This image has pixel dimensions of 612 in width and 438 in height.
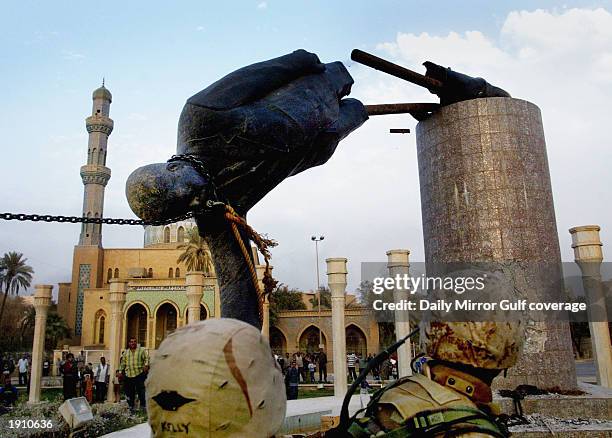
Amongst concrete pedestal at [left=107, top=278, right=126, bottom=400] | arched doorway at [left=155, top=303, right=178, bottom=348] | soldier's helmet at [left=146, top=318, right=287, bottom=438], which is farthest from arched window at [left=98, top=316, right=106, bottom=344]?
soldier's helmet at [left=146, top=318, right=287, bottom=438]

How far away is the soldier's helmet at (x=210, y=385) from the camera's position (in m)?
0.97

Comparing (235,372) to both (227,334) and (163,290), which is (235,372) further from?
(163,290)

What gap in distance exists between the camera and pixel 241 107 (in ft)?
8.12

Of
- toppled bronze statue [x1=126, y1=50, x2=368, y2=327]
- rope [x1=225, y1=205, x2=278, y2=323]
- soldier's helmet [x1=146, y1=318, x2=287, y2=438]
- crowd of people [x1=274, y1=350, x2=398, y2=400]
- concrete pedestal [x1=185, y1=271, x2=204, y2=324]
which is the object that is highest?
concrete pedestal [x1=185, y1=271, x2=204, y2=324]

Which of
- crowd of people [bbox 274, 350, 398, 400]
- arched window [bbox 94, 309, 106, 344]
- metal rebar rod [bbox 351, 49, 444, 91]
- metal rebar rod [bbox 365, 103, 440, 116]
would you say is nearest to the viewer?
metal rebar rod [bbox 365, 103, 440, 116]

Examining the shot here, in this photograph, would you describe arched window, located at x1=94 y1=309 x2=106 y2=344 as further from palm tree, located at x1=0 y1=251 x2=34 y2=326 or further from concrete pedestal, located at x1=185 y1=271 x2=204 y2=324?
concrete pedestal, located at x1=185 y1=271 x2=204 y2=324

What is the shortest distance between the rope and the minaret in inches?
1640

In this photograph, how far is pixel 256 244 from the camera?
8.51ft

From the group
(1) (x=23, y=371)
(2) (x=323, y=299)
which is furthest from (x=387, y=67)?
(2) (x=323, y=299)

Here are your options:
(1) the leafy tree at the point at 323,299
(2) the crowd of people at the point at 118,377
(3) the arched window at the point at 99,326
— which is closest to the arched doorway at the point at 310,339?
(1) the leafy tree at the point at 323,299

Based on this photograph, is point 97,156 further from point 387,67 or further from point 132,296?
point 387,67

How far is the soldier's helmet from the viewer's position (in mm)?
970

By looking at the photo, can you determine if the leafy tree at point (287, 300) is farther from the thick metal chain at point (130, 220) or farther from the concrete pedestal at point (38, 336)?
the thick metal chain at point (130, 220)

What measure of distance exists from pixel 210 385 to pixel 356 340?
4001 cm
